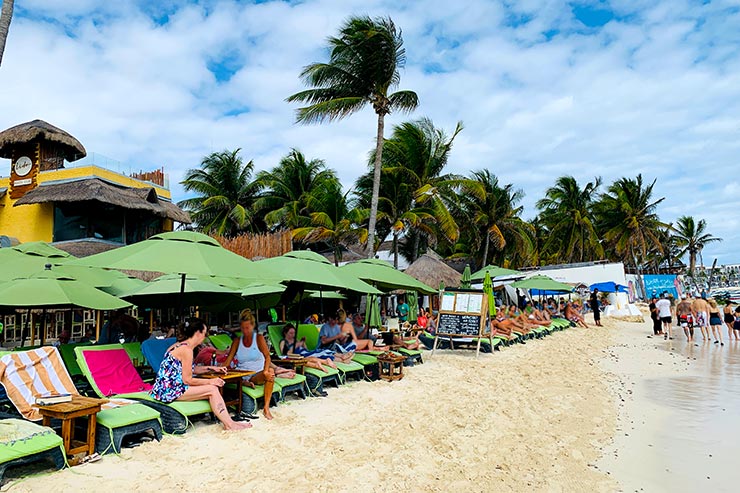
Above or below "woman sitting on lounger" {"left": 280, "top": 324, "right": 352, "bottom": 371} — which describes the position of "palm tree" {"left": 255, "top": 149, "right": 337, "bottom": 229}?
above

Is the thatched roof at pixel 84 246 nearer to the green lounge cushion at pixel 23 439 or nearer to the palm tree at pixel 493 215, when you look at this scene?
the green lounge cushion at pixel 23 439

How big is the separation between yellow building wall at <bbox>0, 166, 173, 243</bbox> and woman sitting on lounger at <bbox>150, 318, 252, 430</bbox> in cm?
1484

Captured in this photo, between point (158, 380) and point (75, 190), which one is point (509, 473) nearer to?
point (158, 380)

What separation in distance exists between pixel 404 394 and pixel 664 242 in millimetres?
55446

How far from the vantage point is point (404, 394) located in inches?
300

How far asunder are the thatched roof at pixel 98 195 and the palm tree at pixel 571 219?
1119 inches

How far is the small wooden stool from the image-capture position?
855 cm

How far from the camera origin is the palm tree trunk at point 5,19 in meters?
6.68

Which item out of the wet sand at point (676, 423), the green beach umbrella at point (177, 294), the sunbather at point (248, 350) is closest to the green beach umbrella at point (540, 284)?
the wet sand at point (676, 423)

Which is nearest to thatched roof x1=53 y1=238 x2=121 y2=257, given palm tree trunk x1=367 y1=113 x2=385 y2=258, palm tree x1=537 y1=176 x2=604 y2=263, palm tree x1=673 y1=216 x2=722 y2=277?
palm tree trunk x1=367 y1=113 x2=385 y2=258

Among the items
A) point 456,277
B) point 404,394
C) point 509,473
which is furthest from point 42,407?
point 456,277

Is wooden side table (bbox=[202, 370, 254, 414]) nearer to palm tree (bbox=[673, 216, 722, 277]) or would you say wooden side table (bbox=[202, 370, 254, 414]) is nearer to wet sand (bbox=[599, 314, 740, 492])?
wet sand (bbox=[599, 314, 740, 492])

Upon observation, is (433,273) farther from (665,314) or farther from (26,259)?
(26,259)

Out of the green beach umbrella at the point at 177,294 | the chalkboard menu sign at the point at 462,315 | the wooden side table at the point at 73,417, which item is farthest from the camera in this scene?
the chalkboard menu sign at the point at 462,315
